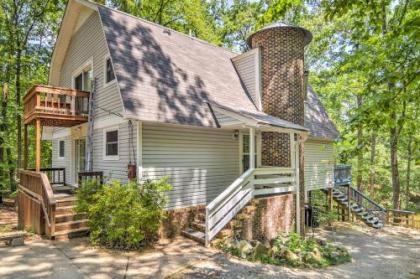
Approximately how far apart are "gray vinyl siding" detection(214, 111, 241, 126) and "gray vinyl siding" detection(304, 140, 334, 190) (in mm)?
5569

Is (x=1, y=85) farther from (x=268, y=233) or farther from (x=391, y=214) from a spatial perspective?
(x=391, y=214)

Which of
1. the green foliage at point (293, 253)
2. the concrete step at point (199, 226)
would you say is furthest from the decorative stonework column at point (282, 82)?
the concrete step at point (199, 226)

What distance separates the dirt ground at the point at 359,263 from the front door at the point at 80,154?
7.52 m

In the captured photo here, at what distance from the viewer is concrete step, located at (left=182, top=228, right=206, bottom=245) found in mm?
7480

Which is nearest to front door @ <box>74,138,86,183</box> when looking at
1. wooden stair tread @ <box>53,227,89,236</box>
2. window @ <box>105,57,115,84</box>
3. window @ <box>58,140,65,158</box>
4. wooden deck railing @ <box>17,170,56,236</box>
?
window @ <box>58,140,65,158</box>

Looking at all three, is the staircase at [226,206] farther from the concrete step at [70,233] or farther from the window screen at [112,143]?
the window screen at [112,143]

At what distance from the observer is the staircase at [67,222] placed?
23.4ft

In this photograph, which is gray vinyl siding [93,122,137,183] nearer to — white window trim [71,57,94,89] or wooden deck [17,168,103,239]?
wooden deck [17,168,103,239]

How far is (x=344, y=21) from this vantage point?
58.3 feet

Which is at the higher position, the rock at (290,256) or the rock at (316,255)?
the rock at (290,256)

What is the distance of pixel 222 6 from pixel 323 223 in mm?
19352

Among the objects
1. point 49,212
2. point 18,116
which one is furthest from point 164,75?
point 18,116

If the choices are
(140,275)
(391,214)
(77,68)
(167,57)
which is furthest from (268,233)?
(391,214)

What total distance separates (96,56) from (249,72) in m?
6.14
